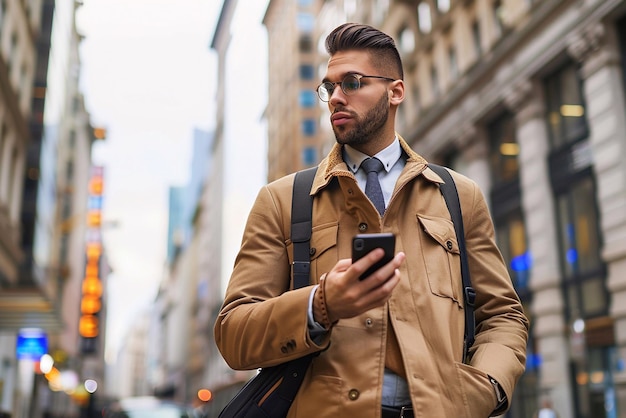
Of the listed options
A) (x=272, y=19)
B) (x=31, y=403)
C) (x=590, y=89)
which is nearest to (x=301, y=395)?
(x=590, y=89)

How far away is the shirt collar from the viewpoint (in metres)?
2.81

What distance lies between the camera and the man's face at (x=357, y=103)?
2.69m

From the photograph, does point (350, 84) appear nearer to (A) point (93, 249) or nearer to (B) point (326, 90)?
(B) point (326, 90)

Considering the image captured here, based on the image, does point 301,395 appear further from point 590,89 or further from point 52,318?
point 52,318

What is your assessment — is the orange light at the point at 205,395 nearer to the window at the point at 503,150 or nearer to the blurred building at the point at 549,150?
the blurred building at the point at 549,150

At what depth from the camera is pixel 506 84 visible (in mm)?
23578

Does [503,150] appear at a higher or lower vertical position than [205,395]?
higher

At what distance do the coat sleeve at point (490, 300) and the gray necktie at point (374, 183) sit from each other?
0.36 meters

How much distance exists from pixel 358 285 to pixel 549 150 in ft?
69.7

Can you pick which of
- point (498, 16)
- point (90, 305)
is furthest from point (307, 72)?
point (498, 16)

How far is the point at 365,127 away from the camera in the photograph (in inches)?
107

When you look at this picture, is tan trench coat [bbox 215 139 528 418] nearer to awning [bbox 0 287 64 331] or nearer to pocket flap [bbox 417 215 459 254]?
pocket flap [bbox 417 215 459 254]

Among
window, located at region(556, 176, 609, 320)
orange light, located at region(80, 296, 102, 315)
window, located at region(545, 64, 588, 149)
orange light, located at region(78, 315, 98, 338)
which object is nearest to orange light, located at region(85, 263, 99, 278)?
orange light, located at region(80, 296, 102, 315)

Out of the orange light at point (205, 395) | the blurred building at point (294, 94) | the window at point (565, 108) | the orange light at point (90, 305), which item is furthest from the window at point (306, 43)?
the window at point (565, 108)
